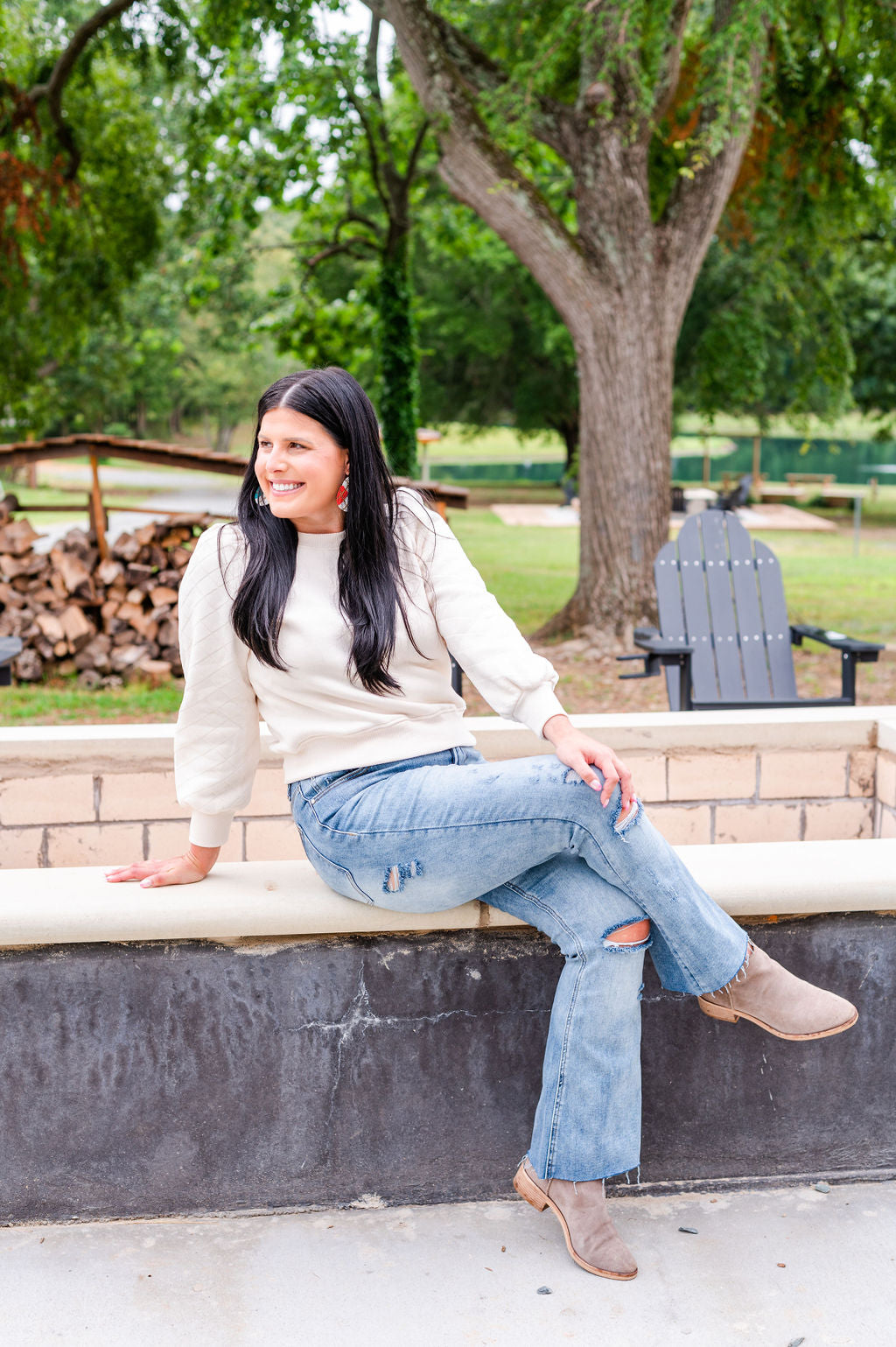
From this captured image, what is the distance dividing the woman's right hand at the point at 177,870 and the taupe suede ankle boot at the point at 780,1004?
3.16 ft

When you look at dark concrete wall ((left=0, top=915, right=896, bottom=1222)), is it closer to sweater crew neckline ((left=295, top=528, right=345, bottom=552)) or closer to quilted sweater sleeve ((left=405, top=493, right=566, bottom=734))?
quilted sweater sleeve ((left=405, top=493, right=566, bottom=734))

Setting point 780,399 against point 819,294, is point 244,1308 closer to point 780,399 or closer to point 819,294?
point 819,294

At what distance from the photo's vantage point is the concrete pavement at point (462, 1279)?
1989 mm

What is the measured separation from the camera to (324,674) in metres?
2.23

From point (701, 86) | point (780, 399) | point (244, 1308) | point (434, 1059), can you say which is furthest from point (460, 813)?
point (780, 399)

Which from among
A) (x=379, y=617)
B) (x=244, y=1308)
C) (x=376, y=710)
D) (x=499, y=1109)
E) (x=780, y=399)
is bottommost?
(x=244, y=1308)

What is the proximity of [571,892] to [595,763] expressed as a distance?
0.24 meters

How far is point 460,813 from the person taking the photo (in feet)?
6.93

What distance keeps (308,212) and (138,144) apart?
2.81 m

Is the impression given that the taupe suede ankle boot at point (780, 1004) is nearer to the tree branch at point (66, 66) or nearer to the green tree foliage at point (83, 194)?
the green tree foliage at point (83, 194)

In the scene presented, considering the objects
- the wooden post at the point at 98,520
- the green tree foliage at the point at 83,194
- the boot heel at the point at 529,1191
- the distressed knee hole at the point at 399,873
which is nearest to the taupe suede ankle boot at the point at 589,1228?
the boot heel at the point at 529,1191

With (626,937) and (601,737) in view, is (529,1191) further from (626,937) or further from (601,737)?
(601,737)

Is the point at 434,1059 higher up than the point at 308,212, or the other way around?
the point at 308,212

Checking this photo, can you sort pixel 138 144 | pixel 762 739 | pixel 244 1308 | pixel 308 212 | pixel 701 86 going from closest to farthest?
1. pixel 244 1308
2. pixel 762 739
3. pixel 701 86
4. pixel 138 144
5. pixel 308 212
